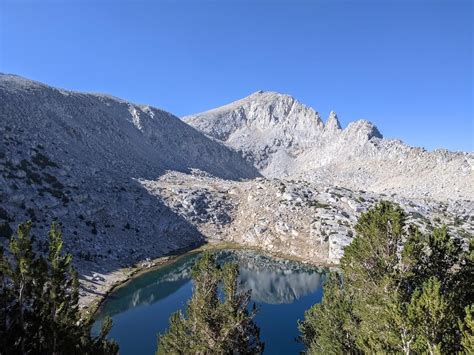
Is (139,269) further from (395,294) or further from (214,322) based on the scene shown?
(395,294)

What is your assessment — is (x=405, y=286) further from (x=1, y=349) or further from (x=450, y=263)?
(x=1, y=349)

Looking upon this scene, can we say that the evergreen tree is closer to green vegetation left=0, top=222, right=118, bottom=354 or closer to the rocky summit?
green vegetation left=0, top=222, right=118, bottom=354

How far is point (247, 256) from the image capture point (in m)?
91.9

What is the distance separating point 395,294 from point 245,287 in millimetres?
49283

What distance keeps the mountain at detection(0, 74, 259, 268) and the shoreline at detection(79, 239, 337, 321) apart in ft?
9.32

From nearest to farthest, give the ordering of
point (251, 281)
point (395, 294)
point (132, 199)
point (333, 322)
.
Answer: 1. point (395, 294)
2. point (333, 322)
3. point (251, 281)
4. point (132, 199)

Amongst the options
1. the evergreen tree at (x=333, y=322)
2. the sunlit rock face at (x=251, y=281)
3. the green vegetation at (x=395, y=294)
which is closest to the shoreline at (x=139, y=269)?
the sunlit rock face at (x=251, y=281)

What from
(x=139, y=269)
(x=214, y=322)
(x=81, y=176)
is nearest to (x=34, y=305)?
(x=214, y=322)

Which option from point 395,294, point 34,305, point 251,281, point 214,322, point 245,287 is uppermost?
point 395,294

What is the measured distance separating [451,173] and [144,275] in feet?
452

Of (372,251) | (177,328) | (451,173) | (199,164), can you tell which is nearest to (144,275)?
(177,328)

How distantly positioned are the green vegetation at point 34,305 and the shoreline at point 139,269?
82.7 ft

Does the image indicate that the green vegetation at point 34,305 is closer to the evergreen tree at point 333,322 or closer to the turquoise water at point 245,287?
the evergreen tree at point 333,322

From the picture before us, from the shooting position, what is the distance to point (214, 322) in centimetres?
2614
